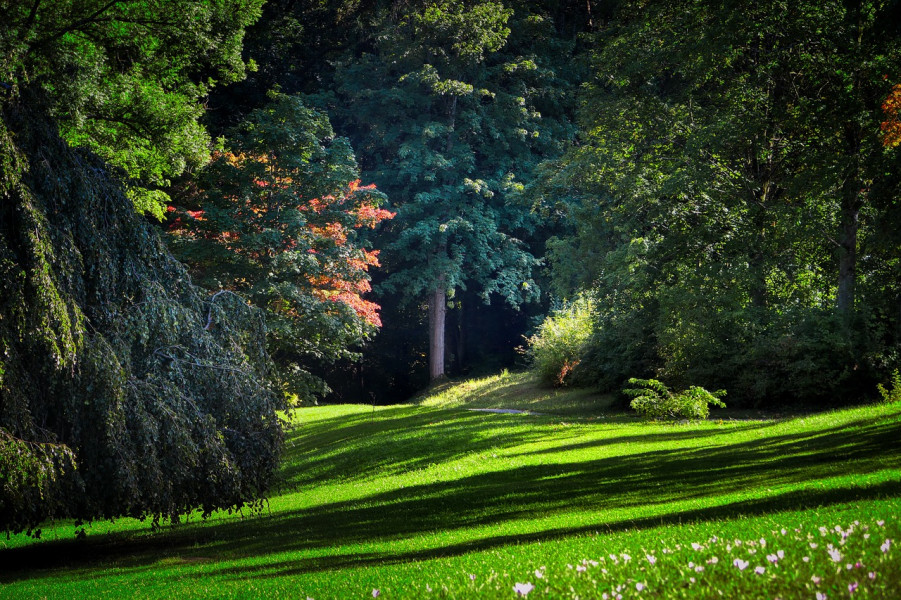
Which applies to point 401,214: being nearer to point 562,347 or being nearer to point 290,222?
point 562,347

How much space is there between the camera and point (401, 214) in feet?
115

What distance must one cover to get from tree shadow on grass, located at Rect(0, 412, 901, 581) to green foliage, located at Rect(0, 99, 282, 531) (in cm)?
116

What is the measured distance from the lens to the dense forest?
9.39 meters

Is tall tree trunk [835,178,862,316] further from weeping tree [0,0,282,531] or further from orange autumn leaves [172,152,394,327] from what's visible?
weeping tree [0,0,282,531]

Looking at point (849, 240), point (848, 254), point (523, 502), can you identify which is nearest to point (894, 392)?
point (848, 254)

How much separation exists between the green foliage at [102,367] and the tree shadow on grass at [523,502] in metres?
1.16

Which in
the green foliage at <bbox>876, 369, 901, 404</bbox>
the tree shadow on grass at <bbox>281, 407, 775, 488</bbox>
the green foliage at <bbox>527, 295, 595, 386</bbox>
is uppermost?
the green foliage at <bbox>527, 295, 595, 386</bbox>

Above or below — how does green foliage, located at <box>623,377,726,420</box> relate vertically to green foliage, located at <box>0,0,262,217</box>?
below

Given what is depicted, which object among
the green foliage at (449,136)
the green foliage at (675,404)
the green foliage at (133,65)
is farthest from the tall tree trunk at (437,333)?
the green foliage at (675,404)

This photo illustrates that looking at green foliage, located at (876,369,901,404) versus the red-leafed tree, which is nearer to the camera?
green foliage, located at (876,369,901,404)

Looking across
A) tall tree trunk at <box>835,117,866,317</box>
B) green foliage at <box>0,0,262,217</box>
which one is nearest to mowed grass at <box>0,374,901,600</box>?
tall tree trunk at <box>835,117,866,317</box>

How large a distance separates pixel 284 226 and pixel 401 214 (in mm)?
12642

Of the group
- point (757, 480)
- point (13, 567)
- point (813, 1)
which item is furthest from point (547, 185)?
point (13, 567)

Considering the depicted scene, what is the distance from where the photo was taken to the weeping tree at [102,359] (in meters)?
8.50
